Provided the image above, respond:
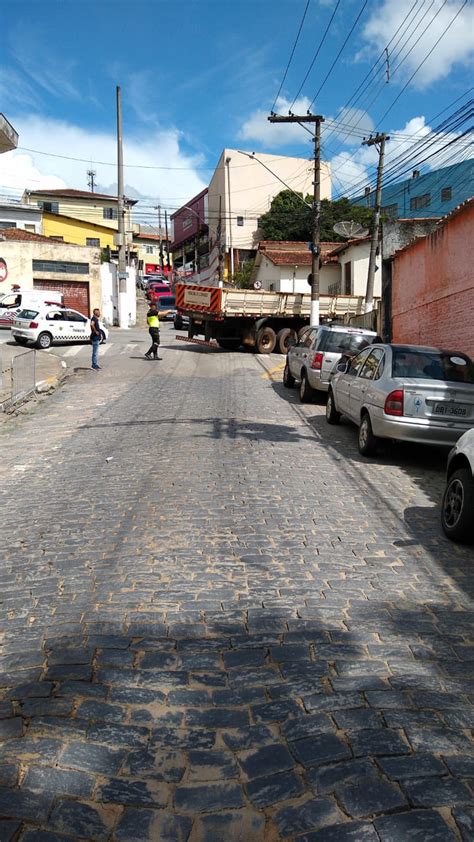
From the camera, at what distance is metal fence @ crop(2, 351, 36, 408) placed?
1309cm

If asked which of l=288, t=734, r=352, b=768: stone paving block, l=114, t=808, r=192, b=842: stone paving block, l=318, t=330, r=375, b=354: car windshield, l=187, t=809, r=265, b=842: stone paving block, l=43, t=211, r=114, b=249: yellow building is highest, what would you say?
l=43, t=211, r=114, b=249: yellow building

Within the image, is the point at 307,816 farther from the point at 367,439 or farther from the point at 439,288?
→ the point at 439,288

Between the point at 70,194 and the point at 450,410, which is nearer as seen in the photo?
the point at 450,410

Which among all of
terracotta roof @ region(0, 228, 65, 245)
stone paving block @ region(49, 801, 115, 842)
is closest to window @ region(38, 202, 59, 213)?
terracotta roof @ region(0, 228, 65, 245)

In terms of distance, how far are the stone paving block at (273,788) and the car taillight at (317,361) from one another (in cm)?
1102

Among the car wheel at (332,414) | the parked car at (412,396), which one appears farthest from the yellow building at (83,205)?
the parked car at (412,396)

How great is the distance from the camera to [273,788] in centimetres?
255

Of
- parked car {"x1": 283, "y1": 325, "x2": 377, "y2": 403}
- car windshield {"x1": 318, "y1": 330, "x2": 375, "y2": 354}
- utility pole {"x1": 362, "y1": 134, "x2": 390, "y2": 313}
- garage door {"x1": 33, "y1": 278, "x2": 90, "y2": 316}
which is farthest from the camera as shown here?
garage door {"x1": 33, "y1": 278, "x2": 90, "y2": 316}

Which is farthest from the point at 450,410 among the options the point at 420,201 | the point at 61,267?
the point at 420,201

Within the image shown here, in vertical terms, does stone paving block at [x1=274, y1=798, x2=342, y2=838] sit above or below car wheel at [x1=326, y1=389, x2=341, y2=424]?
below

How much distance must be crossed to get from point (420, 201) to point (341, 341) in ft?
134

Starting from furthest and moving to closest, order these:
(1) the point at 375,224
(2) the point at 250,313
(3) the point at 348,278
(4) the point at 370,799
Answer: (3) the point at 348,278, (1) the point at 375,224, (2) the point at 250,313, (4) the point at 370,799

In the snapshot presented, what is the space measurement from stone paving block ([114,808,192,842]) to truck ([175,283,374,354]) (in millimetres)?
20119

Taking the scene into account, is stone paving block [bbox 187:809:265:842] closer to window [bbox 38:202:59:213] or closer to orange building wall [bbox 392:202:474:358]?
orange building wall [bbox 392:202:474:358]
